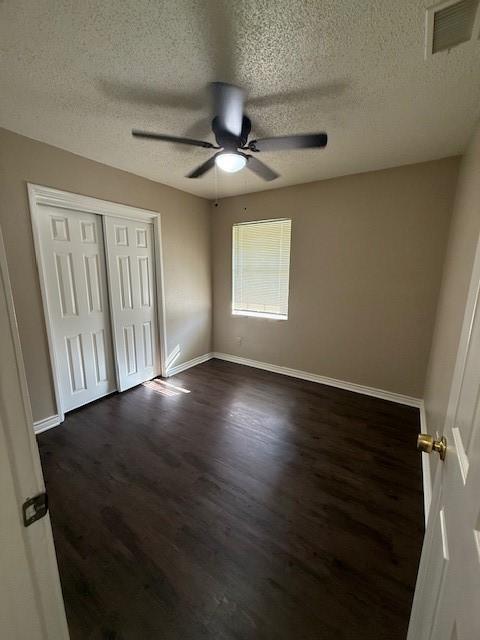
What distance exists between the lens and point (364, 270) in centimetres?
295

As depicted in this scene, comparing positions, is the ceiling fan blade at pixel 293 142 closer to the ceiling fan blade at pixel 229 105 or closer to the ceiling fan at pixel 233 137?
the ceiling fan at pixel 233 137

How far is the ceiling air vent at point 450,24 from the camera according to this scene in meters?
1.05

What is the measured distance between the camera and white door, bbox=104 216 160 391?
9.50 ft

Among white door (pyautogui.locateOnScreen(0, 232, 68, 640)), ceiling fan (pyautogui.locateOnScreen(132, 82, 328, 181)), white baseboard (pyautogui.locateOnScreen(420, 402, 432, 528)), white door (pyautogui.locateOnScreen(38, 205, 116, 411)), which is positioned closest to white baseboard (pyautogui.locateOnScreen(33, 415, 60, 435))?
white door (pyautogui.locateOnScreen(38, 205, 116, 411))

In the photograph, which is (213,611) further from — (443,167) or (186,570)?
(443,167)

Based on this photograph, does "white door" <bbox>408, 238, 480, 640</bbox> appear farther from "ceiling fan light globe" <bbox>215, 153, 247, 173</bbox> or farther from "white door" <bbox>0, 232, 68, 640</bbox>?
"ceiling fan light globe" <bbox>215, 153, 247, 173</bbox>

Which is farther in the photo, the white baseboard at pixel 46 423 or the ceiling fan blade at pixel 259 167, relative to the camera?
the white baseboard at pixel 46 423

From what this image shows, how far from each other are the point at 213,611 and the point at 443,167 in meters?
3.63

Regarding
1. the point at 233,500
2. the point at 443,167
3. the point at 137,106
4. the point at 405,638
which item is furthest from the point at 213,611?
the point at 443,167

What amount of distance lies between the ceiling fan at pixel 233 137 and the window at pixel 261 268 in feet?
5.29

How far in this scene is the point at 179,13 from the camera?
1.10 m

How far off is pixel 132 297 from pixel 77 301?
0.62 m

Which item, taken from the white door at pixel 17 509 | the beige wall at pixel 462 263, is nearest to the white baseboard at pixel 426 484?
the beige wall at pixel 462 263

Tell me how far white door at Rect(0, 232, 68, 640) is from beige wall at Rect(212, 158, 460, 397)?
3.10 metres
